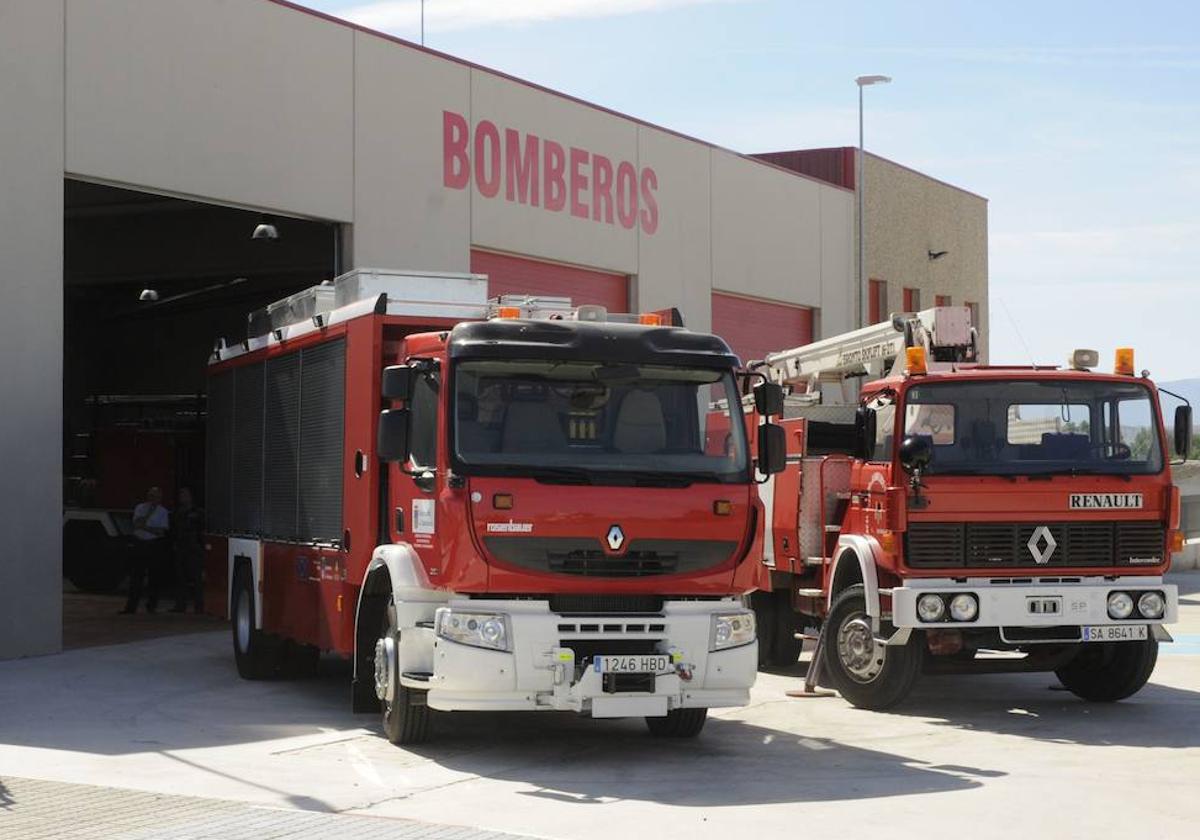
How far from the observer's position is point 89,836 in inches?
350

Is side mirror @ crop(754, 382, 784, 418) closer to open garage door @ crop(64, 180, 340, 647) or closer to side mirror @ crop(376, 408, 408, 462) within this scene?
side mirror @ crop(376, 408, 408, 462)

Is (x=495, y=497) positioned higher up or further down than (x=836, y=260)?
further down

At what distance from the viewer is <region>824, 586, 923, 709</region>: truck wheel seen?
1389cm

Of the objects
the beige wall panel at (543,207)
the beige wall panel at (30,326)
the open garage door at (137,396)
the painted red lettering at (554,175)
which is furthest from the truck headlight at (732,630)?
the painted red lettering at (554,175)

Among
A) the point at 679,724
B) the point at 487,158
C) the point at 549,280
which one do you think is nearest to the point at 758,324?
the point at 549,280

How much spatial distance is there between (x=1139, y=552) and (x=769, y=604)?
4.29 meters

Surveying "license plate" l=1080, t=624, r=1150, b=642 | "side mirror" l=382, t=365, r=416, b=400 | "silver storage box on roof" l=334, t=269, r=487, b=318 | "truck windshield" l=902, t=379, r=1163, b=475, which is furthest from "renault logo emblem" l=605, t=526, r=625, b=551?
"license plate" l=1080, t=624, r=1150, b=642

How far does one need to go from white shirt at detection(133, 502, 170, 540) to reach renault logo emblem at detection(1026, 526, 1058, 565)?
12816 mm

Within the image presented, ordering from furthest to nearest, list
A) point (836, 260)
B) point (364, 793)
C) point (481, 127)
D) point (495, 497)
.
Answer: point (836, 260) → point (481, 127) → point (495, 497) → point (364, 793)

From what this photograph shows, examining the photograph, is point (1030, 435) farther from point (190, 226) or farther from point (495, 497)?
point (190, 226)

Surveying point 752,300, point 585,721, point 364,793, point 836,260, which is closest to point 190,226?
point 752,300

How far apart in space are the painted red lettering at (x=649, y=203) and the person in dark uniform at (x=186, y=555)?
27.7 feet

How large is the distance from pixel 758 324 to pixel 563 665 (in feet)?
71.9

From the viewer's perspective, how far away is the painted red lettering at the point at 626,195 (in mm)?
27484
